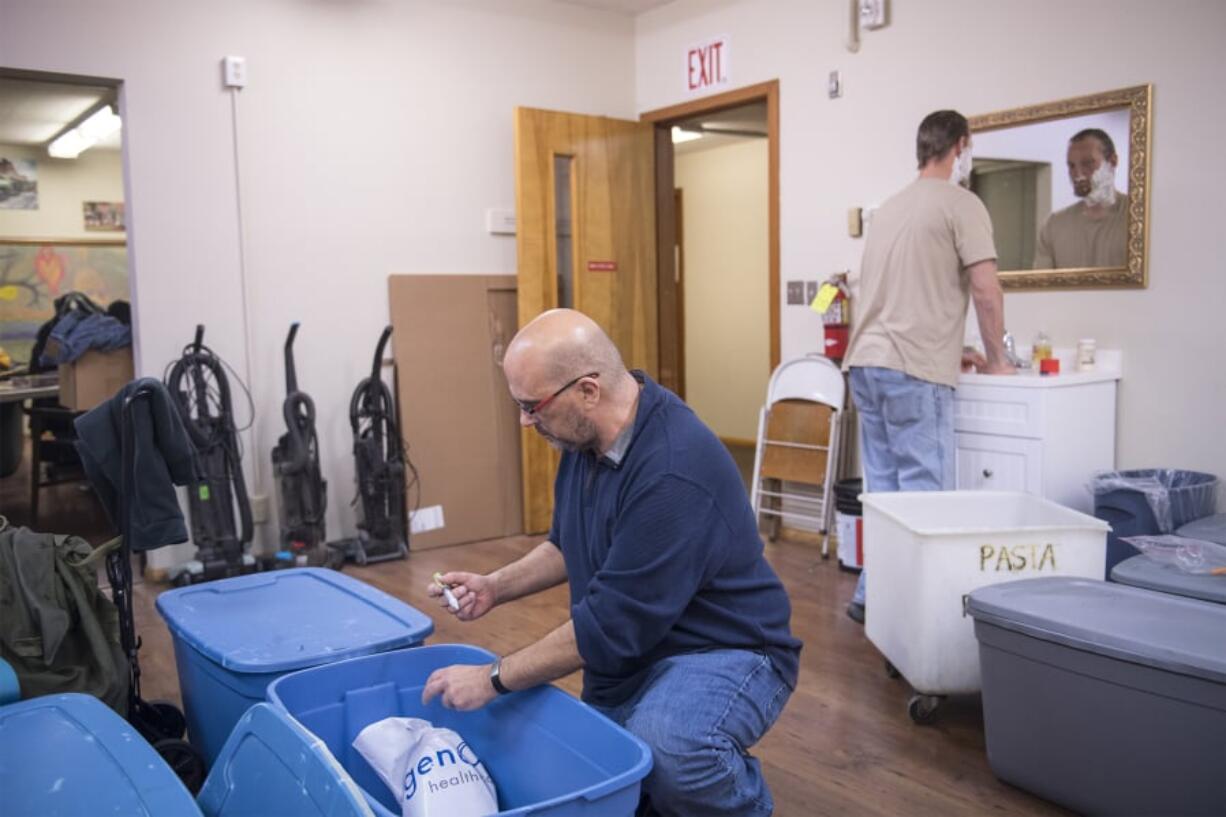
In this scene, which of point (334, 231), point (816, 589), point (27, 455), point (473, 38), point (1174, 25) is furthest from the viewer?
point (27, 455)

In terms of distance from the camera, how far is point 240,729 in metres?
1.50

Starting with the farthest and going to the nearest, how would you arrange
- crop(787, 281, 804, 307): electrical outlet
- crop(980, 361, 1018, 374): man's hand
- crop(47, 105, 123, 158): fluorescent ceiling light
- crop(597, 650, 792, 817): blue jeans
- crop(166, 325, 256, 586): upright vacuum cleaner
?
crop(47, 105, 123, 158): fluorescent ceiling light → crop(787, 281, 804, 307): electrical outlet → crop(166, 325, 256, 586): upright vacuum cleaner → crop(980, 361, 1018, 374): man's hand → crop(597, 650, 792, 817): blue jeans

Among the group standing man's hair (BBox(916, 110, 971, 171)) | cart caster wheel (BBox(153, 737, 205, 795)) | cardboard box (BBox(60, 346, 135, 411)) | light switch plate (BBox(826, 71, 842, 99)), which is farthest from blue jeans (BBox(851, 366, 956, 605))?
cardboard box (BBox(60, 346, 135, 411))

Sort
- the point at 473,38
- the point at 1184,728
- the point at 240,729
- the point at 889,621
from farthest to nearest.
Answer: the point at 473,38 < the point at 889,621 < the point at 1184,728 < the point at 240,729

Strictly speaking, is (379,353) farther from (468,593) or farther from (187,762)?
(468,593)

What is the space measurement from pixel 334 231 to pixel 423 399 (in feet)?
2.93

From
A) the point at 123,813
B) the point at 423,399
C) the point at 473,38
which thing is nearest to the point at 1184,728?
the point at 123,813

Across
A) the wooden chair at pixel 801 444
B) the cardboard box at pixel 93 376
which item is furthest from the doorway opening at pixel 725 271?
the cardboard box at pixel 93 376

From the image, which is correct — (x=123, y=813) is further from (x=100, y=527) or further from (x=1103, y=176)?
(x=100, y=527)

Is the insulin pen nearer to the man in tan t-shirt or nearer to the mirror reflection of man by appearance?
the man in tan t-shirt

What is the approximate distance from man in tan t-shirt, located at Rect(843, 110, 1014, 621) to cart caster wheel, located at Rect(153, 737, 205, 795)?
2.21 metres

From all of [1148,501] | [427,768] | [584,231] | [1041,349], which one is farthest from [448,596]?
[584,231]

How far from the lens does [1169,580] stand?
2430 mm

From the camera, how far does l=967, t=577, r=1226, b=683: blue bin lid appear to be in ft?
6.47
